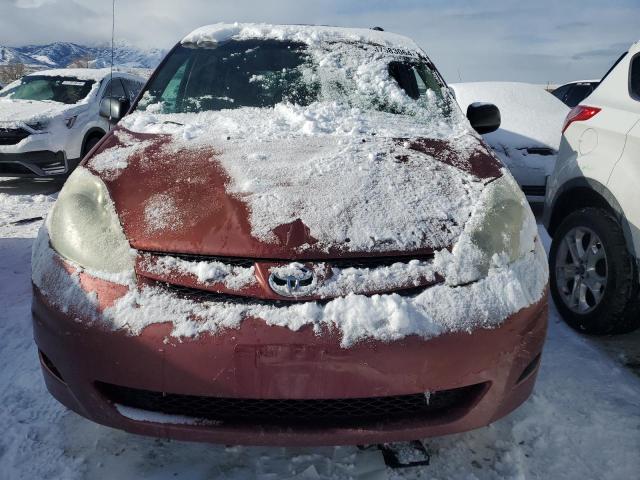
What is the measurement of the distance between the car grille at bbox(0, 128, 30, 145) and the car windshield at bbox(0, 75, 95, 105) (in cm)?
117

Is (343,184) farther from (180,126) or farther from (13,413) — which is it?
(13,413)

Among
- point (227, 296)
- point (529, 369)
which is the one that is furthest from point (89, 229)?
point (529, 369)

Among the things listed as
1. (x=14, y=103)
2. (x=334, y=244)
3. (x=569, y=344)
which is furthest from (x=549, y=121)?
(x=14, y=103)

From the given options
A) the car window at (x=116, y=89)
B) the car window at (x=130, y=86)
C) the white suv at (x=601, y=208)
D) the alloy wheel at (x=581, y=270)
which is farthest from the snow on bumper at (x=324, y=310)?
the car window at (x=130, y=86)

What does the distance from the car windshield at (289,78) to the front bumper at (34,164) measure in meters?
4.14

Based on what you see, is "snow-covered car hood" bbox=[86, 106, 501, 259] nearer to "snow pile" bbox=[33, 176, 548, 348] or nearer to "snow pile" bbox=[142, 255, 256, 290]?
"snow pile" bbox=[142, 255, 256, 290]

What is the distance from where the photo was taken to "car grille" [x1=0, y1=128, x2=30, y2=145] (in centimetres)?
634

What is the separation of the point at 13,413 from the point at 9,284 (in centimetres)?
163

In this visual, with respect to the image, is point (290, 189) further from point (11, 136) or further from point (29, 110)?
point (29, 110)

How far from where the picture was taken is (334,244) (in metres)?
1.65

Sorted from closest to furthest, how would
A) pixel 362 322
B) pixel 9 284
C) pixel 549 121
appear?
pixel 362 322 → pixel 9 284 → pixel 549 121

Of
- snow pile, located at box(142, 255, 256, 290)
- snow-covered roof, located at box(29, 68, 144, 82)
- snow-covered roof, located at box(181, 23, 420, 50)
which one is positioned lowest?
snow-covered roof, located at box(29, 68, 144, 82)

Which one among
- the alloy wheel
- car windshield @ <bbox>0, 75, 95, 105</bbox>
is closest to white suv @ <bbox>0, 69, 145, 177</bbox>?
car windshield @ <bbox>0, 75, 95, 105</bbox>

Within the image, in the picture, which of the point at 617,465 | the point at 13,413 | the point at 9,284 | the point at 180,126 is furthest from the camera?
the point at 9,284
